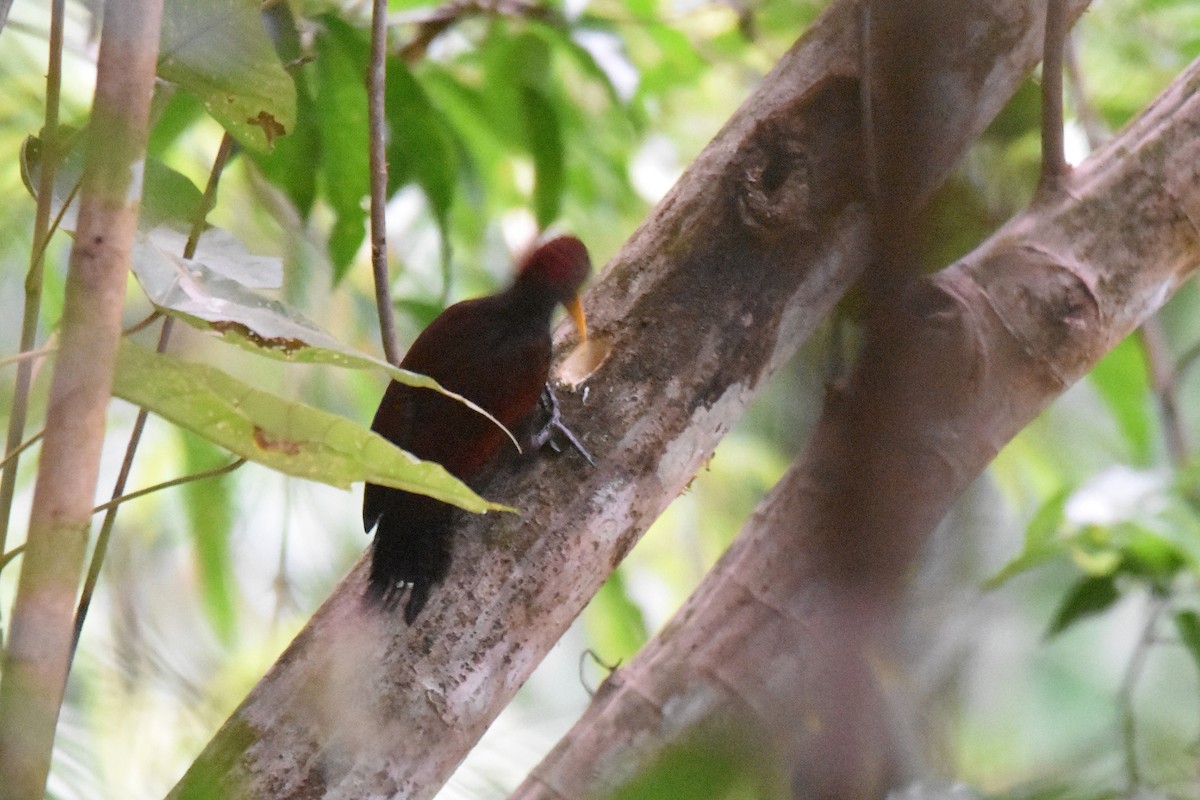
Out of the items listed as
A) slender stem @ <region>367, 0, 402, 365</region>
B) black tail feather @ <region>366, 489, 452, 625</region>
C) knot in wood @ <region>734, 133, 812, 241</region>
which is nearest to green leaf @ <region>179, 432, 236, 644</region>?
slender stem @ <region>367, 0, 402, 365</region>

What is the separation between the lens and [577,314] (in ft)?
2.62

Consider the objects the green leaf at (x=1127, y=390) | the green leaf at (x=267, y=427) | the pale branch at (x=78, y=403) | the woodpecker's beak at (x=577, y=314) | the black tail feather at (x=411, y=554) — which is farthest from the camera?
the green leaf at (x=1127, y=390)

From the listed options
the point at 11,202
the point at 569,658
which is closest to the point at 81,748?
the point at 11,202

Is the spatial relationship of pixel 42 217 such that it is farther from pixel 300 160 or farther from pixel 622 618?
pixel 622 618

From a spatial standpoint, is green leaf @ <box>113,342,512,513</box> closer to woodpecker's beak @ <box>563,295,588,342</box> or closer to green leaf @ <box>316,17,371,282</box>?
woodpecker's beak @ <box>563,295,588,342</box>

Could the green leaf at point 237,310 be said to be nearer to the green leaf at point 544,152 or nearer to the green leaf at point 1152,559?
the green leaf at point 544,152

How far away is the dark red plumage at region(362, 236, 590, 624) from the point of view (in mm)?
674

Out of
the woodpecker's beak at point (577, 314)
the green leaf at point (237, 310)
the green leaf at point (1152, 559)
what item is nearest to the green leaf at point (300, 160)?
the woodpecker's beak at point (577, 314)

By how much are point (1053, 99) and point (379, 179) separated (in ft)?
1.62

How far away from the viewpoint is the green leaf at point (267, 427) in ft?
1.45

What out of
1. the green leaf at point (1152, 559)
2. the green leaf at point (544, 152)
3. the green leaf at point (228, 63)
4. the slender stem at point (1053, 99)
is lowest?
the green leaf at point (228, 63)

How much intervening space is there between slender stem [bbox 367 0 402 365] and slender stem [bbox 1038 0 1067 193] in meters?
0.47

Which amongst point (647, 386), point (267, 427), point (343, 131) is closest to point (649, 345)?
point (647, 386)

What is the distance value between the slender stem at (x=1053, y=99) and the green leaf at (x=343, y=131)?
595 millimetres
